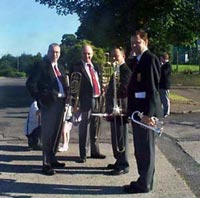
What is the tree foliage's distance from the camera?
1839 cm

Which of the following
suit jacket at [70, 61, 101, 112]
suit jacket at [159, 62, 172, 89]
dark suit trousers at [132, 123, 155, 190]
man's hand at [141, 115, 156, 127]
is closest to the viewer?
man's hand at [141, 115, 156, 127]

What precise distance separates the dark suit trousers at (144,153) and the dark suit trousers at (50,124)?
1.48 m

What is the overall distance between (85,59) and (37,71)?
3.39 ft

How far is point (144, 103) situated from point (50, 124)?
1777 mm

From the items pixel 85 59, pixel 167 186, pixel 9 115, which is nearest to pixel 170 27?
pixel 9 115

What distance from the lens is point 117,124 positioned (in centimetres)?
769

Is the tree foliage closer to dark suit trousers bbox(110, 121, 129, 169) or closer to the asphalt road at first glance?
the asphalt road

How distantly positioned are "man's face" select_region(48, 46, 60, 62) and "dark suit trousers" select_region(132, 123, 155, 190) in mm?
1787

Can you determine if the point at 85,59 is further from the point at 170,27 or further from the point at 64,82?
the point at 170,27

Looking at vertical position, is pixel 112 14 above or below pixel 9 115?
above

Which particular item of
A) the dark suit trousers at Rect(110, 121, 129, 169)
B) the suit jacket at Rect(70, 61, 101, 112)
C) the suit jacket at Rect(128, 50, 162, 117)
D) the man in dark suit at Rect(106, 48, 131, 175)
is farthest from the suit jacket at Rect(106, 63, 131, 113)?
the suit jacket at Rect(128, 50, 162, 117)

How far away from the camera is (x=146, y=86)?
637cm

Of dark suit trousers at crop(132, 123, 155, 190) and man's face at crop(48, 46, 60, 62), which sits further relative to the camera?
man's face at crop(48, 46, 60, 62)

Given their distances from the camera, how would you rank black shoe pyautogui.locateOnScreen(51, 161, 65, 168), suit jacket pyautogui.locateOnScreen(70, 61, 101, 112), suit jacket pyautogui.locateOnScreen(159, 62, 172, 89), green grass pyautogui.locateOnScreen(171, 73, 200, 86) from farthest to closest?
green grass pyautogui.locateOnScreen(171, 73, 200, 86) → suit jacket pyautogui.locateOnScreen(159, 62, 172, 89) → suit jacket pyautogui.locateOnScreen(70, 61, 101, 112) → black shoe pyautogui.locateOnScreen(51, 161, 65, 168)
